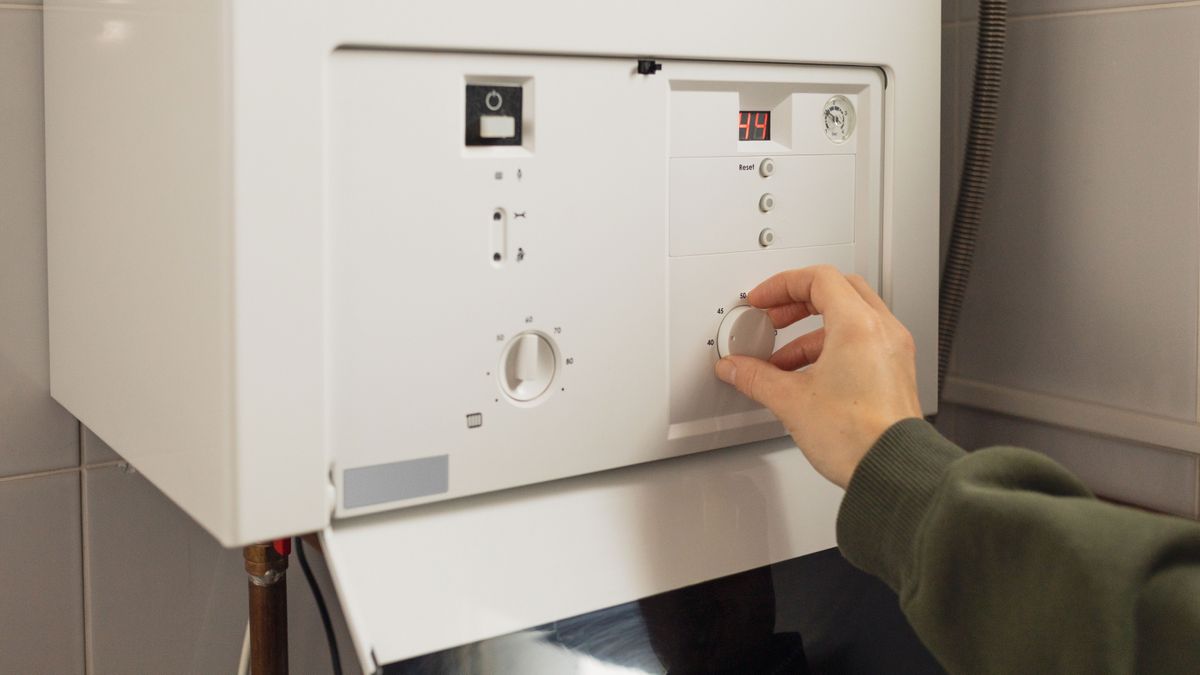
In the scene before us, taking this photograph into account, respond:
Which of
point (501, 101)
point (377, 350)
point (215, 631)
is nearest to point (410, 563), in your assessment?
point (377, 350)

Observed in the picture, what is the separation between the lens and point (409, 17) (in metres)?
0.52

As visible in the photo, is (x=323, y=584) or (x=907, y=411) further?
(x=323, y=584)

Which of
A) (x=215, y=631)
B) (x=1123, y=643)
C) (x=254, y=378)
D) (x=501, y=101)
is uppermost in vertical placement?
(x=501, y=101)

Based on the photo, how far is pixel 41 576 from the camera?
2.56 ft

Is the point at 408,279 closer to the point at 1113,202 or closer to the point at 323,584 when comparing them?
the point at 323,584

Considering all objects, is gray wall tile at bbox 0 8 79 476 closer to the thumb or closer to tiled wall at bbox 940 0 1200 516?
the thumb

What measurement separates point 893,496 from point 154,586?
0.56m

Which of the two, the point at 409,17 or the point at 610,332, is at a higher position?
the point at 409,17

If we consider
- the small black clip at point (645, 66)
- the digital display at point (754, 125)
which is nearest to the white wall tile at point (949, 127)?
the digital display at point (754, 125)

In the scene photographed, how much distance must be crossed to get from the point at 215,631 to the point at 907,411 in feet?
1.83

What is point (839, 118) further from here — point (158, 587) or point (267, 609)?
point (158, 587)

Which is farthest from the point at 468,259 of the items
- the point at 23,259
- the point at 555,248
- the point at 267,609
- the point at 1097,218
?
the point at 1097,218

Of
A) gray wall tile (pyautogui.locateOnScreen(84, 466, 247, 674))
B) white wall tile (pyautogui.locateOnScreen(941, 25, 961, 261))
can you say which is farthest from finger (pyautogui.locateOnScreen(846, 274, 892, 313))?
gray wall tile (pyautogui.locateOnScreen(84, 466, 247, 674))

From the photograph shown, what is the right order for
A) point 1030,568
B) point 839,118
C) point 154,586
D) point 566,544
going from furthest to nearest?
point 154,586 < point 839,118 < point 566,544 < point 1030,568
